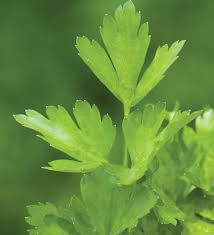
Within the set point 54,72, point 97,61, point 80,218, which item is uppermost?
point 97,61

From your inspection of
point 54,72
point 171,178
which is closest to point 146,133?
point 171,178

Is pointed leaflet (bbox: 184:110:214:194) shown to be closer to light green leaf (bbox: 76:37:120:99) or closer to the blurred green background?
light green leaf (bbox: 76:37:120:99)

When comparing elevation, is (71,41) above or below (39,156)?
above

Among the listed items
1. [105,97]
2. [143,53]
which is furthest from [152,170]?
[105,97]

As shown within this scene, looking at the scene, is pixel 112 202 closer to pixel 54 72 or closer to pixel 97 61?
pixel 97 61

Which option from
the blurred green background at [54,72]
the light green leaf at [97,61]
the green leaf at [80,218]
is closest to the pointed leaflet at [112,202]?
the green leaf at [80,218]

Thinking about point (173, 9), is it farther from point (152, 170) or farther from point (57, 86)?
point (152, 170)

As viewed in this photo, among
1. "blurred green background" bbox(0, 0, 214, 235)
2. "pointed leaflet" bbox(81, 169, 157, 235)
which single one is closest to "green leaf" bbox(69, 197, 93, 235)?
"pointed leaflet" bbox(81, 169, 157, 235)
